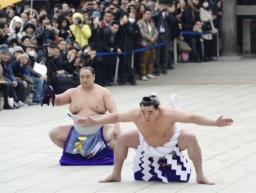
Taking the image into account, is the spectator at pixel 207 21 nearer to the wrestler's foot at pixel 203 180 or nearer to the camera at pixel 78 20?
the camera at pixel 78 20

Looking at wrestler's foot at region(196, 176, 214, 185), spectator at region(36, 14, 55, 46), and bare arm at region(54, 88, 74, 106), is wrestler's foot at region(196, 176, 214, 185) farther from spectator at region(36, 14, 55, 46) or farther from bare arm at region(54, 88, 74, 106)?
spectator at region(36, 14, 55, 46)

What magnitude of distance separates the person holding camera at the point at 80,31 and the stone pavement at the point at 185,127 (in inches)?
42.1

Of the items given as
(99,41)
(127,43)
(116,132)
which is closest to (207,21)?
(127,43)

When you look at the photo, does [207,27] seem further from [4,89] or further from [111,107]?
[111,107]

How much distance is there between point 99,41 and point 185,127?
584 centimetres

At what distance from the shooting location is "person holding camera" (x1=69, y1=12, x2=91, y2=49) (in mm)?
18844

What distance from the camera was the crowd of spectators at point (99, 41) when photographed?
16.9 metres

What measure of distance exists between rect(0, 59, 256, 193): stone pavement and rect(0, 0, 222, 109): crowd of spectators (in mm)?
499

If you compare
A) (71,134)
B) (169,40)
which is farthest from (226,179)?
(169,40)

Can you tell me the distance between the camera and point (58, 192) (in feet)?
29.8

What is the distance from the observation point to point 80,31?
62.0 feet

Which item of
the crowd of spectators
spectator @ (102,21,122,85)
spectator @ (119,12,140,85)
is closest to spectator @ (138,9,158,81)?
the crowd of spectators

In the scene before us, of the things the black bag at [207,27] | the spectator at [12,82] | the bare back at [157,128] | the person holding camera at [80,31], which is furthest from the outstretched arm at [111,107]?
the black bag at [207,27]

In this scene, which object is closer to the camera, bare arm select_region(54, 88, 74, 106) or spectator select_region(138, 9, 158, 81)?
bare arm select_region(54, 88, 74, 106)
